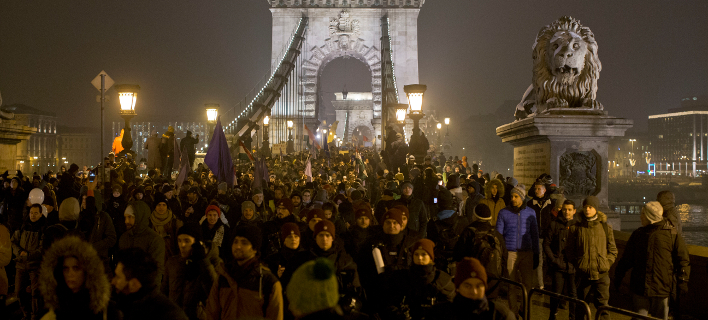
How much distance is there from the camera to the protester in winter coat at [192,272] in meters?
4.65

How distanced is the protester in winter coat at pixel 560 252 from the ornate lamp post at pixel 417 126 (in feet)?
26.7

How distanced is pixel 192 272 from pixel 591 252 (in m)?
3.65

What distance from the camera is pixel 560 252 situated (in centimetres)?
572

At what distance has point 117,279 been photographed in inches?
130

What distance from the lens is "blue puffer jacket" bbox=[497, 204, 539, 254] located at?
5855 millimetres

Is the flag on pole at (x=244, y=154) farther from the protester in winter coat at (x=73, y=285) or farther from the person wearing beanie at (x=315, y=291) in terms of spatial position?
the person wearing beanie at (x=315, y=291)

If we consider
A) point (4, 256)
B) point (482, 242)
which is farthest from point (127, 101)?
point (482, 242)

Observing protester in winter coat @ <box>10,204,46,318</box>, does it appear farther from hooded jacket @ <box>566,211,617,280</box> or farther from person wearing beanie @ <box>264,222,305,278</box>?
hooded jacket @ <box>566,211,617,280</box>

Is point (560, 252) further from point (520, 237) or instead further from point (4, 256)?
point (4, 256)

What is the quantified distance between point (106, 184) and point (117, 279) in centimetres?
806

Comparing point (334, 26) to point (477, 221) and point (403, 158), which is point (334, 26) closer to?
point (403, 158)

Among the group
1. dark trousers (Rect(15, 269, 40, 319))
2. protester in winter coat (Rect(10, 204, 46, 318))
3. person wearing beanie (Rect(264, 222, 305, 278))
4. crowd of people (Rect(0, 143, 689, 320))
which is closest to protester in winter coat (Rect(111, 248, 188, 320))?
crowd of people (Rect(0, 143, 689, 320))

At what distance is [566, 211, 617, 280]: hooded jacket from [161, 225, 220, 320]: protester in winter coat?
132 inches

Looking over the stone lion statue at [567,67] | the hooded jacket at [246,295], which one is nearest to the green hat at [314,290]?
the hooded jacket at [246,295]
